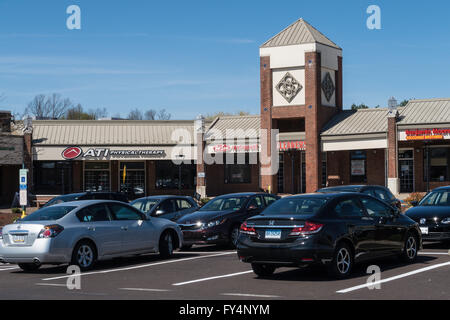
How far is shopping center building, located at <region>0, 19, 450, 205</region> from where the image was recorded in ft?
140

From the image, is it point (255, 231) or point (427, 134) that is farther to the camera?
point (427, 134)

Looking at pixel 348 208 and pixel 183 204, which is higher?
pixel 348 208

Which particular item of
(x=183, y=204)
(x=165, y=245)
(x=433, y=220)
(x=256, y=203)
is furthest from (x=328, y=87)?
(x=165, y=245)

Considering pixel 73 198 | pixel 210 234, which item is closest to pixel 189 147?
pixel 73 198

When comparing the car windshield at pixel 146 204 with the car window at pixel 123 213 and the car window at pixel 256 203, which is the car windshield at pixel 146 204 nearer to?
the car window at pixel 256 203

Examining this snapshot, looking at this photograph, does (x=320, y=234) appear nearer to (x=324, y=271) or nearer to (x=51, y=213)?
(x=324, y=271)

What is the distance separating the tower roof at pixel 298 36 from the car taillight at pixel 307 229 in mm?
34491

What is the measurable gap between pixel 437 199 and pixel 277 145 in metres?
28.7

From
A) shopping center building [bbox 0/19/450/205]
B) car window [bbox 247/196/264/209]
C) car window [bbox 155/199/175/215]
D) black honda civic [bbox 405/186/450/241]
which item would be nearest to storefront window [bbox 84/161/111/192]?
shopping center building [bbox 0/19/450/205]

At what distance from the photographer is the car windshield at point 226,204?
1838 cm

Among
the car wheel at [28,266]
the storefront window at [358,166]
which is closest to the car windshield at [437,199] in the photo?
the car wheel at [28,266]

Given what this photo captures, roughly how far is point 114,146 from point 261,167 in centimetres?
1090

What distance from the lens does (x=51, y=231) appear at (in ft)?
44.4

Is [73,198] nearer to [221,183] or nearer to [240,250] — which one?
[240,250]
